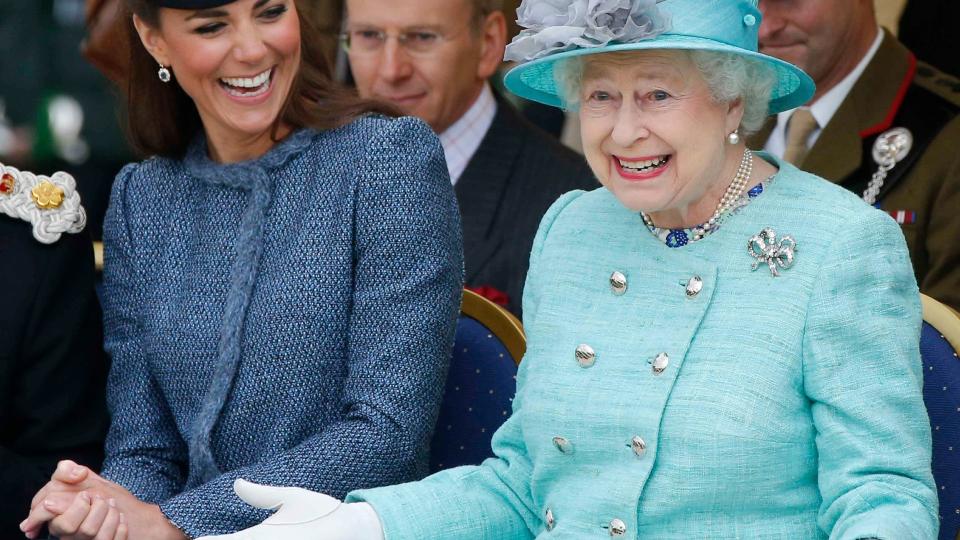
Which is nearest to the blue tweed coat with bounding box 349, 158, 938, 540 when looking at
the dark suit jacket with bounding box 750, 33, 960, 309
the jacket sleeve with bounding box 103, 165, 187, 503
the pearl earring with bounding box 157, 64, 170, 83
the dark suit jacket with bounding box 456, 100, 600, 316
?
the jacket sleeve with bounding box 103, 165, 187, 503

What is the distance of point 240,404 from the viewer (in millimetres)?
2570

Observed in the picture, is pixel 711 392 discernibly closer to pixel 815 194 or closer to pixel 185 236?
pixel 815 194

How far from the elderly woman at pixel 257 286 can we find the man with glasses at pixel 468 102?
3.25 feet


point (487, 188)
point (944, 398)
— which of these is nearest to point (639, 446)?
point (944, 398)

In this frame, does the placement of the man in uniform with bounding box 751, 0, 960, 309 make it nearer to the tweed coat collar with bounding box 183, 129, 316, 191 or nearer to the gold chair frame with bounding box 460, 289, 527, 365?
the gold chair frame with bounding box 460, 289, 527, 365

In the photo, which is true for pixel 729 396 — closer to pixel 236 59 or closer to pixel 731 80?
pixel 731 80

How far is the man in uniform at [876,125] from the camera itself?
129 inches

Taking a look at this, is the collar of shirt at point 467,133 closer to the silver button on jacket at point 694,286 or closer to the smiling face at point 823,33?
the smiling face at point 823,33

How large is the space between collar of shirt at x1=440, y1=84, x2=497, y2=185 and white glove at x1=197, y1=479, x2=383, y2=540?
184 cm

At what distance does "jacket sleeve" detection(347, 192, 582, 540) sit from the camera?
2.25 metres

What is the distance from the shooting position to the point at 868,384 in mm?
2004

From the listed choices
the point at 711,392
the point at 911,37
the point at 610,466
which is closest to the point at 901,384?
the point at 711,392

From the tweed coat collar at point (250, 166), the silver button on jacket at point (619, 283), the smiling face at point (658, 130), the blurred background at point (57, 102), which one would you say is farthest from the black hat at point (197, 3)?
the blurred background at point (57, 102)

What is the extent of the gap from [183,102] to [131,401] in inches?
21.1
